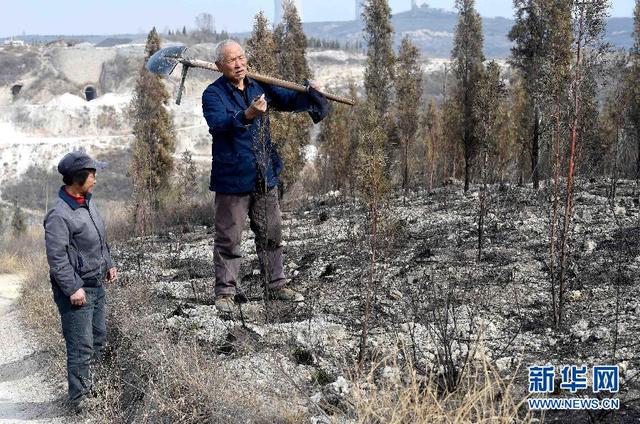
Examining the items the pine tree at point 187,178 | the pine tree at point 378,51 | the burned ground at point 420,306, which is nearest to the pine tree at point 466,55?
the pine tree at point 378,51

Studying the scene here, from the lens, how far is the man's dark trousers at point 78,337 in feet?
14.9

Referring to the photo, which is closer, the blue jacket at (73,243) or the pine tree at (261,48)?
the blue jacket at (73,243)

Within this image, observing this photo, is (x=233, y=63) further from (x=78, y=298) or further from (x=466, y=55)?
(x=466, y=55)

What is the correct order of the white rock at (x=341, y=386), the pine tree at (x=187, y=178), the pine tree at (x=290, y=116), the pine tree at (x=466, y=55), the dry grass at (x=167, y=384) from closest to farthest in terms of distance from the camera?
the dry grass at (x=167, y=384)
the white rock at (x=341, y=386)
the pine tree at (x=290, y=116)
the pine tree at (x=187, y=178)
the pine tree at (x=466, y=55)

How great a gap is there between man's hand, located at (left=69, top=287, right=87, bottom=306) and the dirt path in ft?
2.52

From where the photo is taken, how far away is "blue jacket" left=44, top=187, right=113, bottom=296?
440 centimetres

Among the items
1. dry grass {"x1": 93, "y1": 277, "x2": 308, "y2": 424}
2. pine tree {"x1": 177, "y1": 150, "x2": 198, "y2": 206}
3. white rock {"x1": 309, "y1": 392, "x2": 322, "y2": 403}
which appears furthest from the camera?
pine tree {"x1": 177, "y1": 150, "x2": 198, "y2": 206}

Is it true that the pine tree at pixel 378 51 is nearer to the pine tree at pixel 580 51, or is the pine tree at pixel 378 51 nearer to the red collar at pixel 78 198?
the pine tree at pixel 580 51

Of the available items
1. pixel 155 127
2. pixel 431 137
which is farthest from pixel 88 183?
pixel 431 137

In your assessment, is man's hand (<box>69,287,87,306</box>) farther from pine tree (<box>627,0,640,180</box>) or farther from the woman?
pine tree (<box>627,0,640,180</box>)

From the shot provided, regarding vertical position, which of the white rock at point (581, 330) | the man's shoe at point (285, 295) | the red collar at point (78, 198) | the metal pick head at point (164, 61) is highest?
the metal pick head at point (164, 61)

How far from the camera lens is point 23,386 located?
5.51m

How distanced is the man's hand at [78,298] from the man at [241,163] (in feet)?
4.61

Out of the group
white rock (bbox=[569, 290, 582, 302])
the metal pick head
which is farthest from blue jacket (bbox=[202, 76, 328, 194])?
white rock (bbox=[569, 290, 582, 302])
